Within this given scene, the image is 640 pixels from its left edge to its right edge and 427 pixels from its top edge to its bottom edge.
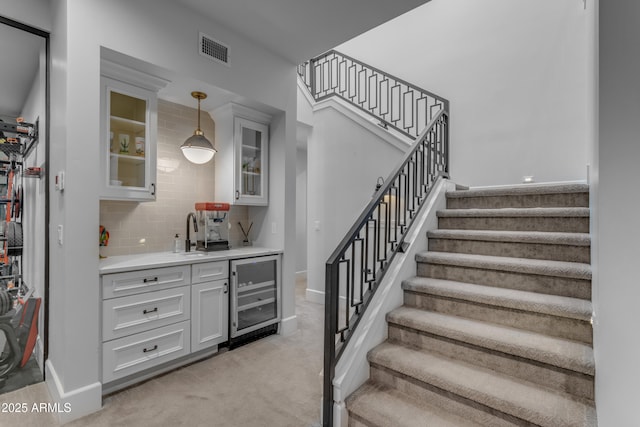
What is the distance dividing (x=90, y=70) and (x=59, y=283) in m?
1.47

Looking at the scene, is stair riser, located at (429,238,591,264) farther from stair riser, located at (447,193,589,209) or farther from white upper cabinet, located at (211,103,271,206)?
white upper cabinet, located at (211,103,271,206)

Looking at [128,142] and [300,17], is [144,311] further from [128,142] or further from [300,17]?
[300,17]

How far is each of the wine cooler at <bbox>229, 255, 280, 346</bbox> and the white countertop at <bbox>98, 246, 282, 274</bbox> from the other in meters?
0.07

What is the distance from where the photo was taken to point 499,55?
4434mm

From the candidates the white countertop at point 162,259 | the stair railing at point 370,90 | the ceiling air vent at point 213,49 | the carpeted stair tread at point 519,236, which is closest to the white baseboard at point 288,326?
the white countertop at point 162,259

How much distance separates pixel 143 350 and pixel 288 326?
1451 mm

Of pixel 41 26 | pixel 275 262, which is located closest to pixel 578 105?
pixel 275 262

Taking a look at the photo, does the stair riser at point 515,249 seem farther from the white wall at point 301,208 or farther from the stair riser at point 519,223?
the white wall at point 301,208

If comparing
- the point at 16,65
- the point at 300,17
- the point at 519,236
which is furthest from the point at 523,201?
the point at 16,65

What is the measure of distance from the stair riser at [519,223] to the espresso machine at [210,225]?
2.18 meters

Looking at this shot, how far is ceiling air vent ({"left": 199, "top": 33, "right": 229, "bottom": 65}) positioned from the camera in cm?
265

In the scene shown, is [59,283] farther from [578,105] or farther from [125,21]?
[578,105]

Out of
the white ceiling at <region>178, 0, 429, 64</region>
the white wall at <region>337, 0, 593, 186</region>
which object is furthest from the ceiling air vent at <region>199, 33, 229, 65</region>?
the white wall at <region>337, 0, 593, 186</region>

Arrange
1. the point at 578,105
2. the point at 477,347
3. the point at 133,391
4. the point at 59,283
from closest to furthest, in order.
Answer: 1. the point at 477,347
2. the point at 59,283
3. the point at 133,391
4. the point at 578,105
